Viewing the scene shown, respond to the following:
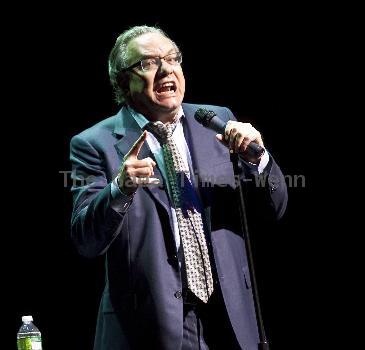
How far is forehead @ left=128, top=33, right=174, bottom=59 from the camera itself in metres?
→ 2.56

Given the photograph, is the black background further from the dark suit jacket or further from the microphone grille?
the microphone grille

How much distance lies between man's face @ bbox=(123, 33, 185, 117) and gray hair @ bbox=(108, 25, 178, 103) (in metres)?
0.03

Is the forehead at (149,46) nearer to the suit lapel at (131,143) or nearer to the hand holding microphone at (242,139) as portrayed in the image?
the suit lapel at (131,143)

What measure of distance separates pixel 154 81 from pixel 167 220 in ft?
1.99

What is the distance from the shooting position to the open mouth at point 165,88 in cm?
249

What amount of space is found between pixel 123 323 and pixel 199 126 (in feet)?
2.73

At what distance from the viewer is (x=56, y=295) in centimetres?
352

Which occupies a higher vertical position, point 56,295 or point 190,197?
point 190,197

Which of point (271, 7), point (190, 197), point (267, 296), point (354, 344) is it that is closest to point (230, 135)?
point (190, 197)

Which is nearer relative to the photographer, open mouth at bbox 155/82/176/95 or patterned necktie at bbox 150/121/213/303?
patterned necktie at bbox 150/121/213/303

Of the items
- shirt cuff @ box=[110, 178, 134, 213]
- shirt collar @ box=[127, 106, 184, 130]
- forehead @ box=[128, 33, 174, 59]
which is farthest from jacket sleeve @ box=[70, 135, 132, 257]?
forehead @ box=[128, 33, 174, 59]

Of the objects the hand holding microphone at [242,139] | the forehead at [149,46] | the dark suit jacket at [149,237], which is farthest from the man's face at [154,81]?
the hand holding microphone at [242,139]

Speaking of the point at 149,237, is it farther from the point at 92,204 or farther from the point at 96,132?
the point at 96,132

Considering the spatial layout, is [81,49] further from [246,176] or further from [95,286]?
[246,176]
